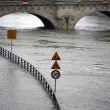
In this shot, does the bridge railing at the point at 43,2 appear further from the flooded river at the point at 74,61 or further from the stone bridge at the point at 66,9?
the flooded river at the point at 74,61

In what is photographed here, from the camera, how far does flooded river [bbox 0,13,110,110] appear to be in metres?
40.0

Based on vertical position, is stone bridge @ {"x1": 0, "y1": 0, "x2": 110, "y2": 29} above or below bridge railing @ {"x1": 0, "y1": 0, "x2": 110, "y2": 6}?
below

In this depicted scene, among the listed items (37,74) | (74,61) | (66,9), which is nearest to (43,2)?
(66,9)

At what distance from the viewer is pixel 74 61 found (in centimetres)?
6106

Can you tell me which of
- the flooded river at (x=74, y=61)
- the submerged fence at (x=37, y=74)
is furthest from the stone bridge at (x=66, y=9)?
the submerged fence at (x=37, y=74)

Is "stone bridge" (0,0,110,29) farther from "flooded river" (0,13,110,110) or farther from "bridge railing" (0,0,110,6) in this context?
"flooded river" (0,13,110,110)

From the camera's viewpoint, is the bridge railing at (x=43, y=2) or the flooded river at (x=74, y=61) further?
the bridge railing at (x=43, y=2)

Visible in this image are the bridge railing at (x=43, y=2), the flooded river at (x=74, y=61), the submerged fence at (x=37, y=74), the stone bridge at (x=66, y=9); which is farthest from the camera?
the stone bridge at (x=66, y=9)

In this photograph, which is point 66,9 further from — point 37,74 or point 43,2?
point 37,74

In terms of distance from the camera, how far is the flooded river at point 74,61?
40.0m

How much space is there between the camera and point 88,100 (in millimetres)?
39219

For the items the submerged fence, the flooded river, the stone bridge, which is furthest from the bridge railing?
the submerged fence

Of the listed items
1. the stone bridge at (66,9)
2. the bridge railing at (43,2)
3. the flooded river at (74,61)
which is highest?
the bridge railing at (43,2)

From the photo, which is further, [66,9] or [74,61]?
[66,9]
